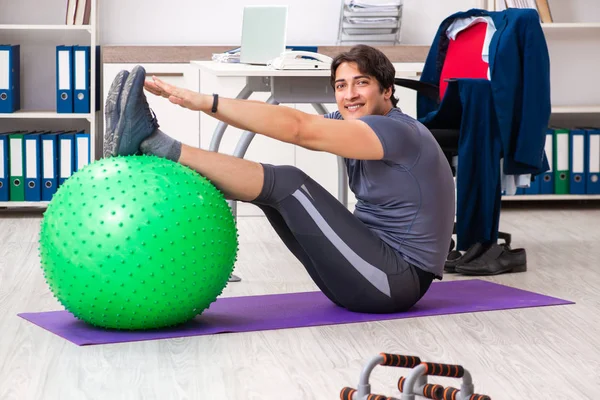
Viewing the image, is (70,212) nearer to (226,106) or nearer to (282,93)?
(226,106)

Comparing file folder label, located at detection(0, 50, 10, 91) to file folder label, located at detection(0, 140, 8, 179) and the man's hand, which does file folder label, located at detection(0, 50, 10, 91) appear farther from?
the man's hand

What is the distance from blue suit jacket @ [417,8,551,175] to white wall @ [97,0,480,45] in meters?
1.71

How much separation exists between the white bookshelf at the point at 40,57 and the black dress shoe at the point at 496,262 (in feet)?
7.12

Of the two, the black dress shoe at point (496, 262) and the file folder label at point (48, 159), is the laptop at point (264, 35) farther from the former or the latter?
the file folder label at point (48, 159)

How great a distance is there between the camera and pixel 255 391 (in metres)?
1.95

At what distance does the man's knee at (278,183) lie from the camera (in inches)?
94.7

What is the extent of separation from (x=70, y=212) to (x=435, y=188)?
95cm

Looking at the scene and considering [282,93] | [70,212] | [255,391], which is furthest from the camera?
[282,93]

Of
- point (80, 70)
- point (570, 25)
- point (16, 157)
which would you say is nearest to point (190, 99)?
point (80, 70)

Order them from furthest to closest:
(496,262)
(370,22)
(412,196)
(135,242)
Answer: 1. (370,22)
2. (496,262)
3. (412,196)
4. (135,242)

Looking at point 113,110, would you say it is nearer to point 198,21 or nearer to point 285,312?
point 285,312

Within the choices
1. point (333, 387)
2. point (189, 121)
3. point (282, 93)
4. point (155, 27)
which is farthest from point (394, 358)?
point (155, 27)

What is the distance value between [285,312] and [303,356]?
0.45 metres

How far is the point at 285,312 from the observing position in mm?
2664
